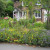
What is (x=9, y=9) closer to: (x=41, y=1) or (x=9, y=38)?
(x=9, y=38)

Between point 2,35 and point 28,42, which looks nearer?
point 28,42

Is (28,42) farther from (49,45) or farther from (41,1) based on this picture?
(41,1)

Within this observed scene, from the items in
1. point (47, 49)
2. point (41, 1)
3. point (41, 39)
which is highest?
point (41, 1)

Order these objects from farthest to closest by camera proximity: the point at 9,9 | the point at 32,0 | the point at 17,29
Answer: the point at 9,9 < the point at 17,29 < the point at 32,0

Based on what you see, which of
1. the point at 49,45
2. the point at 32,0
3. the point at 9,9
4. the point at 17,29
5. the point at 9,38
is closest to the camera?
the point at 32,0

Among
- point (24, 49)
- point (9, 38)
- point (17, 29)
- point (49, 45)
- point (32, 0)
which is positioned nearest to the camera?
point (32, 0)

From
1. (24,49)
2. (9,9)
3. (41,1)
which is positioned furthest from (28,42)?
(9,9)

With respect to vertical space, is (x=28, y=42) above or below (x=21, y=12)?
below

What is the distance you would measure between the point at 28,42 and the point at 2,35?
6.16 feet

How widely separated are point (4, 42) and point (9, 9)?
18.7m

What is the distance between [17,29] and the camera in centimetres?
833

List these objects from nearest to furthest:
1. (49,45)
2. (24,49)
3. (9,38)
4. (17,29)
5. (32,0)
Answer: (32,0)
(24,49)
(49,45)
(9,38)
(17,29)

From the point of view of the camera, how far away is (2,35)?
305 inches

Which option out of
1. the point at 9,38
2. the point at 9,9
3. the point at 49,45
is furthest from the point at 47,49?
the point at 9,9
